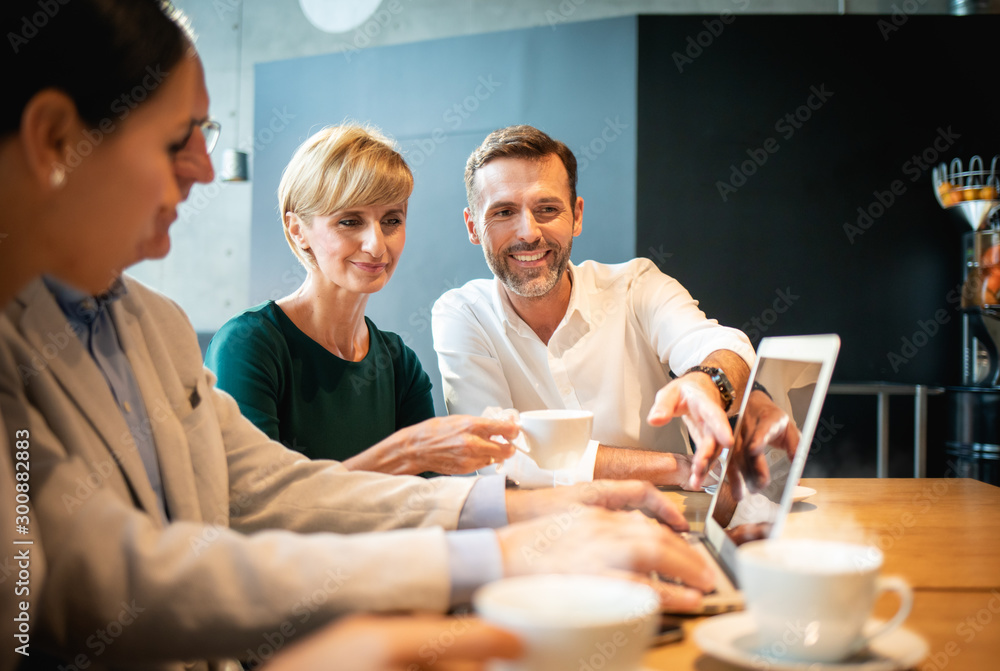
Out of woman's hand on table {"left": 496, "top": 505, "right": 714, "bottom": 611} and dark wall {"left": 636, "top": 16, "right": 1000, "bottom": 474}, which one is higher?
dark wall {"left": 636, "top": 16, "right": 1000, "bottom": 474}

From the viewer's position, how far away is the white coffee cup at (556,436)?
4.27 feet

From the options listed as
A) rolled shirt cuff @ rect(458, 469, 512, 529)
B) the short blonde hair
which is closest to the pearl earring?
rolled shirt cuff @ rect(458, 469, 512, 529)

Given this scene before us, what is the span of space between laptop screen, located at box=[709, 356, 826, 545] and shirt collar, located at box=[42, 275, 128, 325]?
3.03 ft

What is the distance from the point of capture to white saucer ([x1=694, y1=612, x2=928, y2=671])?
0.63 m

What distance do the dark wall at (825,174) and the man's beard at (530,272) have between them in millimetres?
A: 1819

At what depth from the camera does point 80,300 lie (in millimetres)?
969

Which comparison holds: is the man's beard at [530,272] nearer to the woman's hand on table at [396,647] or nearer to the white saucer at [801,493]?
the white saucer at [801,493]

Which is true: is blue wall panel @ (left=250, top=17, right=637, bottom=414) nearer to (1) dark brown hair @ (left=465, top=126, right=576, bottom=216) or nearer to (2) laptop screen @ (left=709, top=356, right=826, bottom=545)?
(1) dark brown hair @ (left=465, top=126, right=576, bottom=216)

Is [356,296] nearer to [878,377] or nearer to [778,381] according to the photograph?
[778,381]

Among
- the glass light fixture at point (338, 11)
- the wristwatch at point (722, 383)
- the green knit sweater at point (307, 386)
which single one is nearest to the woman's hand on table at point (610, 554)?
the wristwatch at point (722, 383)

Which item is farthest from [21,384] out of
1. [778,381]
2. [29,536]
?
[778,381]

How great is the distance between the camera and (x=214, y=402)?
3.87 feet

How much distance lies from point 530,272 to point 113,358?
5.26 feet

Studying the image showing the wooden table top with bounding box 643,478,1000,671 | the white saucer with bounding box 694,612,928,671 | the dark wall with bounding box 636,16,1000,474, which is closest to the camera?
the white saucer with bounding box 694,612,928,671
